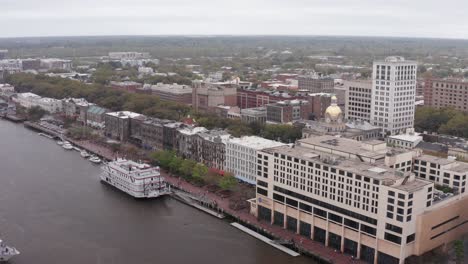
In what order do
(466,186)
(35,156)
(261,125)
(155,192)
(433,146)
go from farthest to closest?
(261,125) < (35,156) < (433,146) < (155,192) < (466,186)

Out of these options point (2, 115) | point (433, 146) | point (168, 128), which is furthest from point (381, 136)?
point (2, 115)

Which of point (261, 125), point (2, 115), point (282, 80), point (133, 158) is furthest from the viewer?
point (282, 80)

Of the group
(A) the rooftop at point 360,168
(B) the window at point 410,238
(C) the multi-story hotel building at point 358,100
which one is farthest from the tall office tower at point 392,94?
(B) the window at point 410,238

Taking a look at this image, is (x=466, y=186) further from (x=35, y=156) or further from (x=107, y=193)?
(x=35, y=156)

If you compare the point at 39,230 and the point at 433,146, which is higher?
the point at 433,146

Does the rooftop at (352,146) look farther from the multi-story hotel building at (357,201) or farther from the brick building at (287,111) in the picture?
the brick building at (287,111)

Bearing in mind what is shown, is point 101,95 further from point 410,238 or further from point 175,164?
point 410,238

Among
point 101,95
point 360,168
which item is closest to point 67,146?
point 101,95

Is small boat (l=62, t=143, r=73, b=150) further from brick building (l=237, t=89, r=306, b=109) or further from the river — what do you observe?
brick building (l=237, t=89, r=306, b=109)
